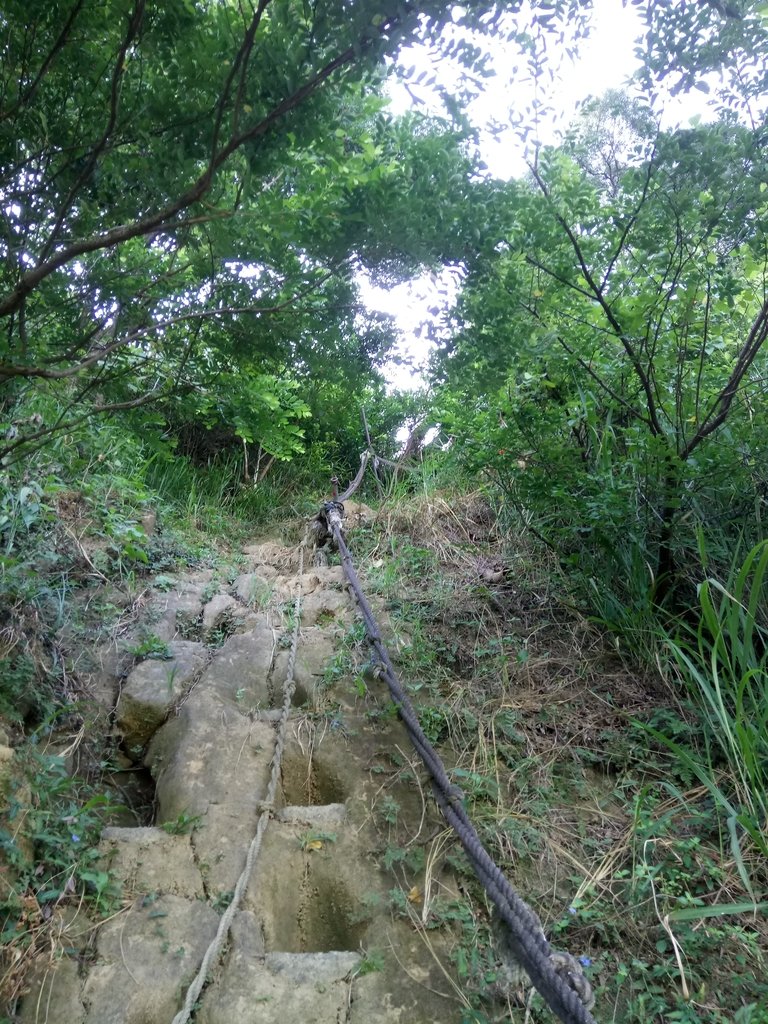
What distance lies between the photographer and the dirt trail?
1664mm

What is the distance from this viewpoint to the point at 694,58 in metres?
2.09

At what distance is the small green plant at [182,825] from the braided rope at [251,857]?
0.20 metres

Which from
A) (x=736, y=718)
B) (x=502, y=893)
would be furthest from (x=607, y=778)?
(x=502, y=893)

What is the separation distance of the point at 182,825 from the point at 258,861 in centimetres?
28

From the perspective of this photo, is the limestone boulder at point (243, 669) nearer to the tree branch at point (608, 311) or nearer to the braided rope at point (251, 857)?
the braided rope at point (251, 857)

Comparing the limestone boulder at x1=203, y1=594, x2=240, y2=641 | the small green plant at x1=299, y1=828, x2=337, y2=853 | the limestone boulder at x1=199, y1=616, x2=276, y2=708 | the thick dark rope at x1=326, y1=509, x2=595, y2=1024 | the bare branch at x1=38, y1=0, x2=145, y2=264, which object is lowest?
the small green plant at x1=299, y1=828, x2=337, y2=853

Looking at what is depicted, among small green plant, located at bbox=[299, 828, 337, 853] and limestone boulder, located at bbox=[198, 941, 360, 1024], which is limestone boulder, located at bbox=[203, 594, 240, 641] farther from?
limestone boulder, located at bbox=[198, 941, 360, 1024]

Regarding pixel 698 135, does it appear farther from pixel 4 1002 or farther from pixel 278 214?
pixel 4 1002

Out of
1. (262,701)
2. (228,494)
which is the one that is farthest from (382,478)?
(262,701)

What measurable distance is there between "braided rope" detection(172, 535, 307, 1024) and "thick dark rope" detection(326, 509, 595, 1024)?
1.47 feet

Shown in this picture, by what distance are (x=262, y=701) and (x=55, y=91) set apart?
7.66ft

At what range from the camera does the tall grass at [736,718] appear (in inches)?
77.5

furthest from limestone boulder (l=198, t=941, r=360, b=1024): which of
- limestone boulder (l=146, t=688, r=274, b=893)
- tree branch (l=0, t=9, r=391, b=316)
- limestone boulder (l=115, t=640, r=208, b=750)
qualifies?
tree branch (l=0, t=9, r=391, b=316)

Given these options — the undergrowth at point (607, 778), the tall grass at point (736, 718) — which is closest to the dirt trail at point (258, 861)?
the undergrowth at point (607, 778)
